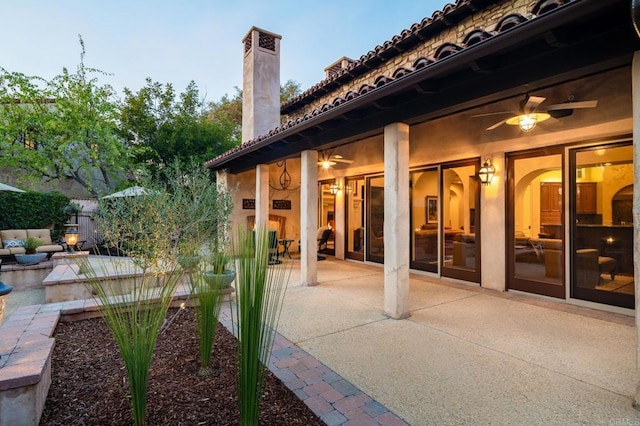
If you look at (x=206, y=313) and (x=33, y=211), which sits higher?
(x=33, y=211)

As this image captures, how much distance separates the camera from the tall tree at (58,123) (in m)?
12.8

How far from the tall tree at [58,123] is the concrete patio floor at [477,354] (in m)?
9.72

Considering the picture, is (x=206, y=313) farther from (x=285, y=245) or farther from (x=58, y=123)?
(x=58, y=123)

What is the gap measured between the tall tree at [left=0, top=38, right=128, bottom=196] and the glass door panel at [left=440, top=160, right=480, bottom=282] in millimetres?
13343

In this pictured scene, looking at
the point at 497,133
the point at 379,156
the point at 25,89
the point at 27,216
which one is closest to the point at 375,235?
the point at 379,156

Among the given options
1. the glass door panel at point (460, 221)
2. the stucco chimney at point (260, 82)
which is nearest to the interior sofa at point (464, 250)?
the glass door panel at point (460, 221)

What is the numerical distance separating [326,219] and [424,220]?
432cm

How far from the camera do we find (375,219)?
955cm

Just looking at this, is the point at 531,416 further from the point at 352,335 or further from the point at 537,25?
the point at 537,25

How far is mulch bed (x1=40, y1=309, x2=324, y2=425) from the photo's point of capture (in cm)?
239

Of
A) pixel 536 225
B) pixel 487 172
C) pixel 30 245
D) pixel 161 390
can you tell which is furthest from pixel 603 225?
pixel 30 245

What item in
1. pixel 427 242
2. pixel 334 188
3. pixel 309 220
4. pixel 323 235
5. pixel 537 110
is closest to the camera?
pixel 537 110

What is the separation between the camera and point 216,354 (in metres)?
3.52

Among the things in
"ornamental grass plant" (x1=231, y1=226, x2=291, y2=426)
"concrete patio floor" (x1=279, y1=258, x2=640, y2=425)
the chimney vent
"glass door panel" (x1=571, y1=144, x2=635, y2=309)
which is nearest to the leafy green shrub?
"concrete patio floor" (x1=279, y1=258, x2=640, y2=425)
